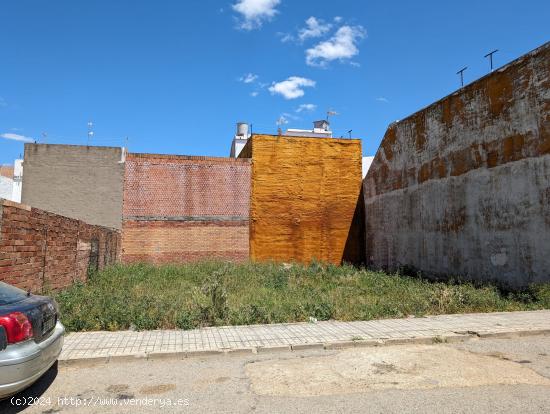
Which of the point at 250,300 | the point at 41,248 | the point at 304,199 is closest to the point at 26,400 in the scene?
the point at 41,248

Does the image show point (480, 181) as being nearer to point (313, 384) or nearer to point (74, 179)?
point (313, 384)

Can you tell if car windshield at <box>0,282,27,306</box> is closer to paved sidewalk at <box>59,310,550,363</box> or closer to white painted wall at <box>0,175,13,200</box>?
paved sidewalk at <box>59,310,550,363</box>

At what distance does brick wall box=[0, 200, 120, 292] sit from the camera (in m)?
7.75

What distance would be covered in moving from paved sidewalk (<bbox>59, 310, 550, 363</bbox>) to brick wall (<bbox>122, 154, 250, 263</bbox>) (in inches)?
565

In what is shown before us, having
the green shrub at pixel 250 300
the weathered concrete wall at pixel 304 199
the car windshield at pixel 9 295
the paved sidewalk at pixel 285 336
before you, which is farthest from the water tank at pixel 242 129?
the car windshield at pixel 9 295

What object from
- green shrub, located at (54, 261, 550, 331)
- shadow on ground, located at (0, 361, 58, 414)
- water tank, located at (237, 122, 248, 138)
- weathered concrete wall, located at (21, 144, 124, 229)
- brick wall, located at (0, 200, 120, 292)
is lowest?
shadow on ground, located at (0, 361, 58, 414)

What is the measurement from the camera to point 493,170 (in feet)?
46.3

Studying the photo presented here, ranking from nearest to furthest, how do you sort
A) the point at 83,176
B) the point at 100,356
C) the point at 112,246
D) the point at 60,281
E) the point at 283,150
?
1. the point at 100,356
2. the point at 60,281
3. the point at 112,246
4. the point at 83,176
5. the point at 283,150

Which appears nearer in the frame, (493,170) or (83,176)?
(493,170)

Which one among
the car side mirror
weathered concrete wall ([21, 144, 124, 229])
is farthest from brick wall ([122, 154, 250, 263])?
the car side mirror

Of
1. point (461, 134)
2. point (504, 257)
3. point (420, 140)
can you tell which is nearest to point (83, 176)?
point (420, 140)

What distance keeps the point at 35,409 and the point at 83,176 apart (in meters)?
19.9

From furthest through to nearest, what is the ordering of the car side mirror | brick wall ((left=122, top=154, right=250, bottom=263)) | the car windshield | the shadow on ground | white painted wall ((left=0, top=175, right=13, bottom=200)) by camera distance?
white painted wall ((left=0, top=175, right=13, bottom=200))
brick wall ((left=122, top=154, right=250, bottom=263))
the car windshield
the shadow on ground
the car side mirror

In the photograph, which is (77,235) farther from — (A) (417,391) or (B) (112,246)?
(A) (417,391)
